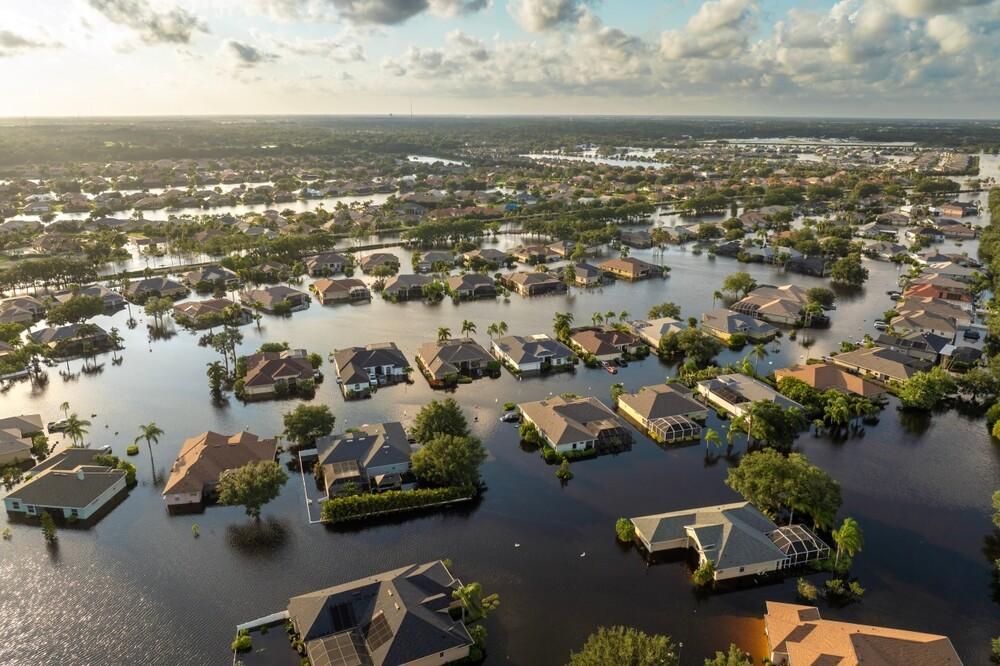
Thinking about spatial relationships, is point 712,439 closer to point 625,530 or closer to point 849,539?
point 625,530

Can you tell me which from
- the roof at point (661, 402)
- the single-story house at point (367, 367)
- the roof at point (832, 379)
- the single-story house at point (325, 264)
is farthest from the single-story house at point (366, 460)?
the single-story house at point (325, 264)

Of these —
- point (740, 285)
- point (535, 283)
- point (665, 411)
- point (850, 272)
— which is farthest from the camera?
point (850, 272)

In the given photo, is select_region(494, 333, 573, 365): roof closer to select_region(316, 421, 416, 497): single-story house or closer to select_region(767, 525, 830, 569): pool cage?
select_region(316, 421, 416, 497): single-story house

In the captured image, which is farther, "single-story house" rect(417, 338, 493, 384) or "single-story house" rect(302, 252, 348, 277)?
"single-story house" rect(302, 252, 348, 277)

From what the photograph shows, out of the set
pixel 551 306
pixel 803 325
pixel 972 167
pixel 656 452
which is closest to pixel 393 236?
pixel 551 306

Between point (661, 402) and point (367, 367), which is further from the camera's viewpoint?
point (367, 367)

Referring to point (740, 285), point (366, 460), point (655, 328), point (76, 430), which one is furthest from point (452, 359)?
point (740, 285)

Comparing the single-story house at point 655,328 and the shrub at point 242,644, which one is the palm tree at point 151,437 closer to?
the shrub at point 242,644

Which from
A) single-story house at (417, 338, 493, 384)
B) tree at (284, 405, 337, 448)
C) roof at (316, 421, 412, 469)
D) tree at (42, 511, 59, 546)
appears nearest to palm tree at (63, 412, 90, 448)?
tree at (42, 511, 59, 546)
